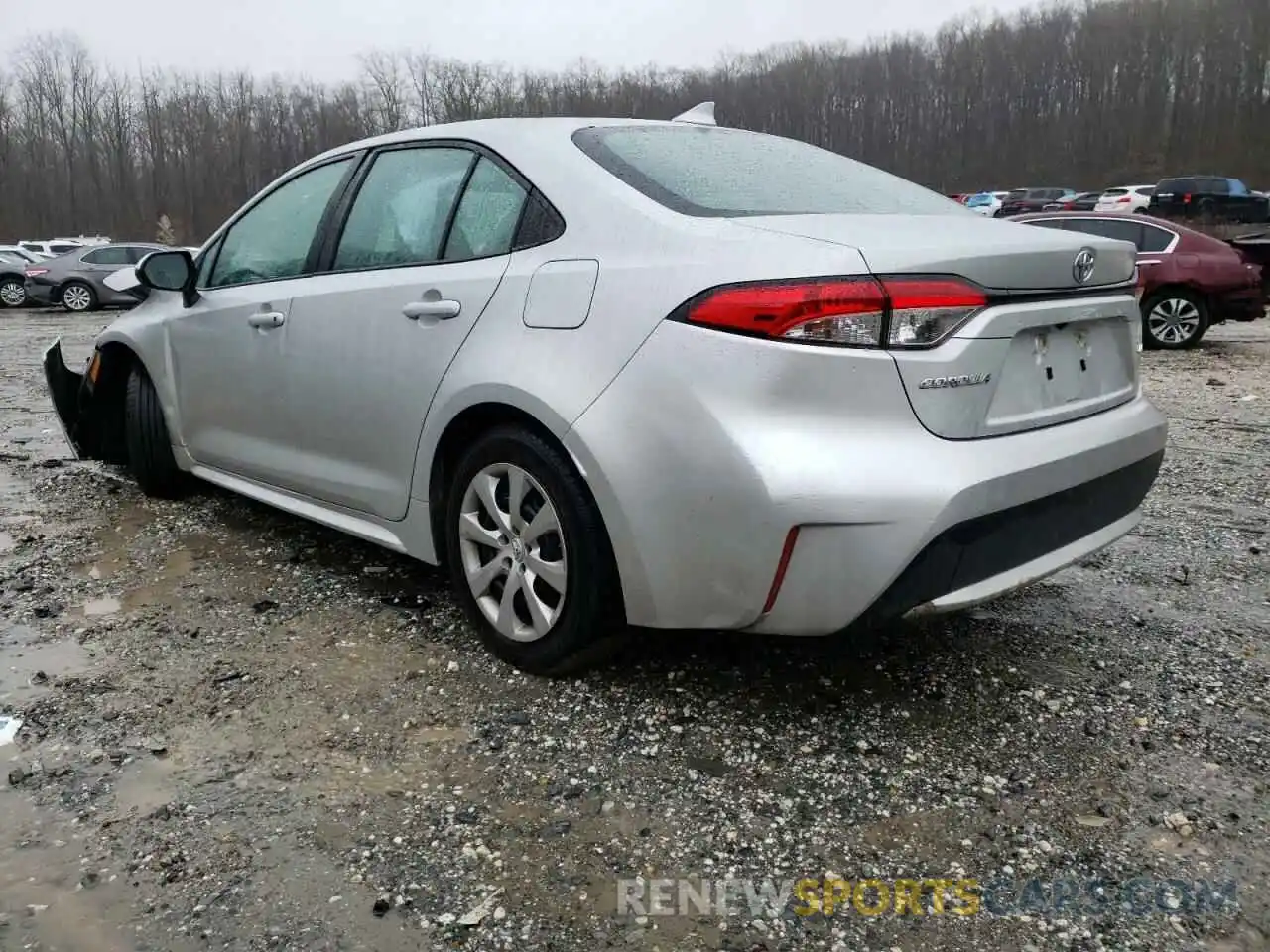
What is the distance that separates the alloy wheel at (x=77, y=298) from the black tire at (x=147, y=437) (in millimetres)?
17713

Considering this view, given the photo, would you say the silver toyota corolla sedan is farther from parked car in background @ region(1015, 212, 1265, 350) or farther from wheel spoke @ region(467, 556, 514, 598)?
parked car in background @ region(1015, 212, 1265, 350)

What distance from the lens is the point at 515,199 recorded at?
282 cm

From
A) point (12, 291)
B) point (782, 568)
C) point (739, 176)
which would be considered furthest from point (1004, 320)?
point (12, 291)

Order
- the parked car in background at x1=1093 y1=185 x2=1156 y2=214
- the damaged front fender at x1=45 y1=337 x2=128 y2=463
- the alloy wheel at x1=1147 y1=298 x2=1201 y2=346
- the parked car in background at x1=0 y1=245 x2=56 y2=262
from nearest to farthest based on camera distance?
the damaged front fender at x1=45 y1=337 x2=128 y2=463 < the alloy wheel at x1=1147 y1=298 x2=1201 y2=346 < the parked car in background at x1=0 y1=245 x2=56 y2=262 < the parked car in background at x1=1093 y1=185 x2=1156 y2=214

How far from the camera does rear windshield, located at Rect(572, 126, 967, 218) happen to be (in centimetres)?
258

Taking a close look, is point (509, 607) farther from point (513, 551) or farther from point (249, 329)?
point (249, 329)

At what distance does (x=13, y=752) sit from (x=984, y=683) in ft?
8.39

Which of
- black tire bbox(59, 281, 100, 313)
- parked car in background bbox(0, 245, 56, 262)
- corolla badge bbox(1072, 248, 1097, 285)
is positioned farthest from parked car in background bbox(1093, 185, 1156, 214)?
corolla badge bbox(1072, 248, 1097, 285)

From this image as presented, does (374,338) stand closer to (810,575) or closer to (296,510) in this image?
(296,510)

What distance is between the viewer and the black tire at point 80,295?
64.8 ft

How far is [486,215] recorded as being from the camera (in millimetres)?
2898

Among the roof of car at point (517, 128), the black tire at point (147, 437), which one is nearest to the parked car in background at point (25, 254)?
the black tire at point (147, 437)

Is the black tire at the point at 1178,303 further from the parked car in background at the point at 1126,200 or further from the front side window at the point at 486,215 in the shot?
the parked car in background at the point at 1126,200

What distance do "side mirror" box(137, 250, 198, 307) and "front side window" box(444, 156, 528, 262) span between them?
5.52ft
